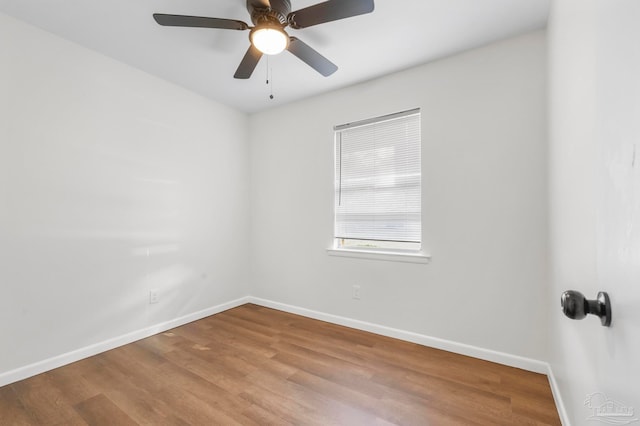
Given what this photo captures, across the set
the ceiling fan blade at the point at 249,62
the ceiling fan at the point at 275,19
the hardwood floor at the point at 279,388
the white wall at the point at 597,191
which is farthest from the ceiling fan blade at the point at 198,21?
the hardwood floor at the point at 279,388

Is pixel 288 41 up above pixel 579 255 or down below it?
above

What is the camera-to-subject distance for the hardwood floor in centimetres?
158

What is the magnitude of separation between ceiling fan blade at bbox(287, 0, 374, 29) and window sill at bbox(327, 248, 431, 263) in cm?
190

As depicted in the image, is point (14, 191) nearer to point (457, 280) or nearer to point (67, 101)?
point (67, 101)

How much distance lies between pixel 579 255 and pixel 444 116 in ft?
5.33

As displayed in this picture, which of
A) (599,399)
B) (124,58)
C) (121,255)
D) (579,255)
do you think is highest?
(124,58)

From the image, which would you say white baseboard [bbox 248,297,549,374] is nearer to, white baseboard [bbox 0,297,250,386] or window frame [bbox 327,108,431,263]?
window frame [bbox 327,108,431,263]

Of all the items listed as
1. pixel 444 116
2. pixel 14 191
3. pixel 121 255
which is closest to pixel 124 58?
pixel 14 191

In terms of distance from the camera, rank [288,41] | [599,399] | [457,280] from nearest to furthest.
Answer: [599,399] → [288,41] → [457,280]

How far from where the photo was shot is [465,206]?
7.53ft

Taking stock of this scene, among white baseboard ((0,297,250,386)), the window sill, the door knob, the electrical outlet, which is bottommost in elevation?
white baseboard ((0,297,250,386))

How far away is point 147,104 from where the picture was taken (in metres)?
2.70

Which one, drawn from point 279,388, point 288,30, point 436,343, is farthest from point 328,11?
point 436,343

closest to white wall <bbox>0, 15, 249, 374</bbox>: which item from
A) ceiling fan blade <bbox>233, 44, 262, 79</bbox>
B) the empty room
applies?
the empty room
